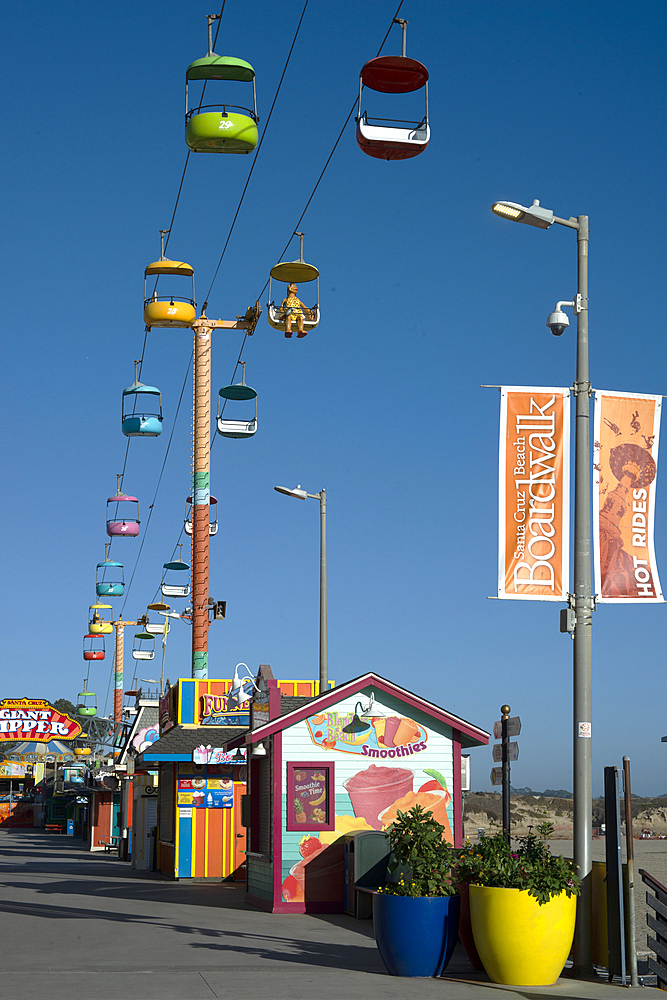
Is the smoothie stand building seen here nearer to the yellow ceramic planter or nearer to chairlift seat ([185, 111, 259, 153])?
the yellow ceramic planter

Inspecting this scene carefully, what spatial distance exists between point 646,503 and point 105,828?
38551mm

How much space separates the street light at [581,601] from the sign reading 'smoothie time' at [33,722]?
40.4 meters

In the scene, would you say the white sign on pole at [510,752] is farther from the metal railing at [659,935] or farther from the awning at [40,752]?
the awning at [40,752]

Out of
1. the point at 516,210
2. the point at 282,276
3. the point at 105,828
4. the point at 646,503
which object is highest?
the point at 282,276

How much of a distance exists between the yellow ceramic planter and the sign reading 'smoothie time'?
133 ft

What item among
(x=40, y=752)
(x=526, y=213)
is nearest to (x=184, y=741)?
(x=526, y=213)

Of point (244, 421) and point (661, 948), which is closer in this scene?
point (661, 948)

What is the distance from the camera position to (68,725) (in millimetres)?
50500

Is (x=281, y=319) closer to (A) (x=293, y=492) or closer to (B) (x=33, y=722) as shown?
(A) (x=293, y=492)

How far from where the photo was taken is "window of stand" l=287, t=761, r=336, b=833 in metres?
19.5

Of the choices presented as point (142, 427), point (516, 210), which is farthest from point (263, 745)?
point (142, 427)

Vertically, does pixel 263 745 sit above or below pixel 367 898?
above

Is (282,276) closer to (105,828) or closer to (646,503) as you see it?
(646,503)

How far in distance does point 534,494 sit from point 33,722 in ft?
137
